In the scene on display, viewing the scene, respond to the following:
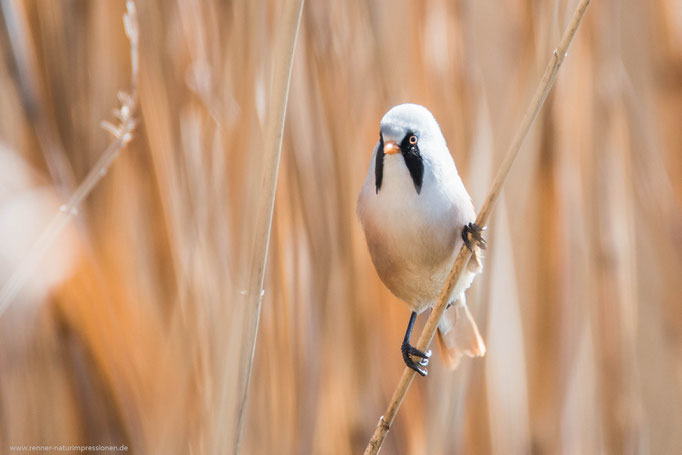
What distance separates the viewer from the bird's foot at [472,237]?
0.69 meters

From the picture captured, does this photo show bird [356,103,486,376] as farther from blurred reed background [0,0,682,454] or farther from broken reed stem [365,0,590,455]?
blurred reed background [0,0,682,454]

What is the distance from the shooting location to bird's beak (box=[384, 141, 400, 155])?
1.81 feet

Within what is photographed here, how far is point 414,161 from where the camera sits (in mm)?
651

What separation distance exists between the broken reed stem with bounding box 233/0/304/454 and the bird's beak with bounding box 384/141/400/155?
0.30 feet

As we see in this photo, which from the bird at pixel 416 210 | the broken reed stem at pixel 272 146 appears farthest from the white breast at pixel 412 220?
the broken reed stem at pixel 272 146

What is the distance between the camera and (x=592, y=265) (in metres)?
1.34

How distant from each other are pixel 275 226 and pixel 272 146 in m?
0.40

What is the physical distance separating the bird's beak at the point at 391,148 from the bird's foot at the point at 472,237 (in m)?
0.15

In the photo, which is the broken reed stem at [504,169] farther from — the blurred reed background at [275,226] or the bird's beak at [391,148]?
the blurred reed background at [275,226]

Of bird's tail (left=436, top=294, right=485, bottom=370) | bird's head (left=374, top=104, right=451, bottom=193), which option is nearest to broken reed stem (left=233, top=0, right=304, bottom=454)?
bird's head (left=374, top=104, right=451, bottom=193)

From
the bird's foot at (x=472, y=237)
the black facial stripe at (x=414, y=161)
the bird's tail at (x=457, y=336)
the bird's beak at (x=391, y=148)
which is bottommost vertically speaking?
the bird's tail at (x=457, y=336)

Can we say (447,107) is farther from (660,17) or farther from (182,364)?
(660,17)

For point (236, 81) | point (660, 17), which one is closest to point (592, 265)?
point (660, 17)

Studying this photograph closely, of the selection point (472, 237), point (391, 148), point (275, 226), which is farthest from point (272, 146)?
point (275, 226)
